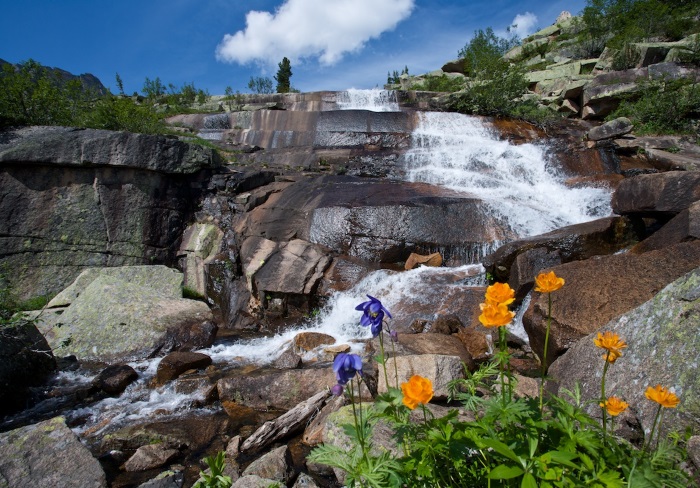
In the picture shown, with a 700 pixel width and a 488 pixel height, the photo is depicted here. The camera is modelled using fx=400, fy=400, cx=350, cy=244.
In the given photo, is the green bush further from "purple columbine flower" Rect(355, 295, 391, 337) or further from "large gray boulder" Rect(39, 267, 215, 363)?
"large gray boulder" Rect(39, 267, 215, 363)

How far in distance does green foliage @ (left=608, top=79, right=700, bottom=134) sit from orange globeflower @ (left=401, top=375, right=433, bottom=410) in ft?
48.6

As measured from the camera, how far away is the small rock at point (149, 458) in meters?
3.46

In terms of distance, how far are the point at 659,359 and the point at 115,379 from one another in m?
5.71

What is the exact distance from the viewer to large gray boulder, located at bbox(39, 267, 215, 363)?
256 inches

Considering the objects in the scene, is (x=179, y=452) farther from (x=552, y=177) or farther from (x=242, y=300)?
(x=552, y=177)

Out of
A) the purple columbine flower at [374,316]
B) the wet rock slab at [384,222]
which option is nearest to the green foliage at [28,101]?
the wet rock slab at [384,222]

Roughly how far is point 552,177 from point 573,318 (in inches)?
313

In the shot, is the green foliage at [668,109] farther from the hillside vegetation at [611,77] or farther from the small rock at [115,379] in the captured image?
the small rock at [115,379]

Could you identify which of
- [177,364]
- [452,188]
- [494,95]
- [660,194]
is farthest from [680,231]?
[494,95]

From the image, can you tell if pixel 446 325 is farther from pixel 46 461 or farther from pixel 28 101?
pixel 28 101

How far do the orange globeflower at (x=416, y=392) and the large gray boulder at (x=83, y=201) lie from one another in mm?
10490

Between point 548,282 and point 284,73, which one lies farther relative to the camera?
point 284,73

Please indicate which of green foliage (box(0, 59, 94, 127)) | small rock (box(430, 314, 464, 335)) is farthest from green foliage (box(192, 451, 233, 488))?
green foliage (box(0, 59, 94, 127))

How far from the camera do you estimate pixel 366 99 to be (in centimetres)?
1905
